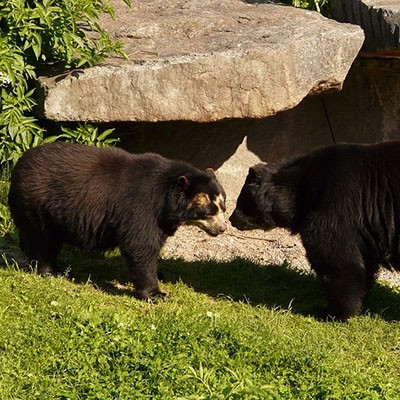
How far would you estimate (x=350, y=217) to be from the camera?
7.59m

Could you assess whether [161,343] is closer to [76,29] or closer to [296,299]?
[296,299]

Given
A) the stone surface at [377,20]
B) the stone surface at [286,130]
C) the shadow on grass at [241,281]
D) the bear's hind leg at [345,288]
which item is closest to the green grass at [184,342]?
the shadow on grass at [241,281]

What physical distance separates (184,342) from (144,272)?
4.54ft

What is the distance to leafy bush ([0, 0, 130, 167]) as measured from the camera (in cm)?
883

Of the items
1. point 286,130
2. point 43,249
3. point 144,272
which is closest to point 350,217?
point 144,272

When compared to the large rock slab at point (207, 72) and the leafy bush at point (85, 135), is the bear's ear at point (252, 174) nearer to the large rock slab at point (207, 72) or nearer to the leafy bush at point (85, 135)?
the large rock slab at point (207, 72)

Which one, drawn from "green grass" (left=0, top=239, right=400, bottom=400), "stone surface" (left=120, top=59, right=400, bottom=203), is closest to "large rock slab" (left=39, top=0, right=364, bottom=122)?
"stone surface" (left=120, top=59, right=400, bottom=203)

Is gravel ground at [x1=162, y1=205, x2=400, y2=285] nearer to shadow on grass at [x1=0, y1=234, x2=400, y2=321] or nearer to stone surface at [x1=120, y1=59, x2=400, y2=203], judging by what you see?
shadow on grass at [x1=0, y1=234, x2=400, y2=321]

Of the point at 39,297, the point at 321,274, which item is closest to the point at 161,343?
the point at 39,297

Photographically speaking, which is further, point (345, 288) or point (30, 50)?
point (30, 50)

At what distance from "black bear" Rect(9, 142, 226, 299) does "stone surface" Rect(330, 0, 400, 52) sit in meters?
3.44

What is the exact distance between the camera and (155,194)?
25.9 feet

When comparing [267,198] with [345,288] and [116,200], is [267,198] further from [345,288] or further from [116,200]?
[116,200]

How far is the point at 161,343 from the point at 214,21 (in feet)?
16.9
